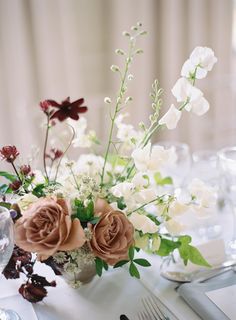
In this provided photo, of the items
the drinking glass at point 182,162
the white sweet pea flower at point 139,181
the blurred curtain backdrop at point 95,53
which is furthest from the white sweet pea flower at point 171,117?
the blurred curtain backdrop at point 95,53

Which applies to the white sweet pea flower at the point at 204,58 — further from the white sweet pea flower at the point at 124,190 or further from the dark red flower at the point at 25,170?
the dark red flower at the point at 25,170

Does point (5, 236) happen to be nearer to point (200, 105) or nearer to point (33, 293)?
point (33, 293)

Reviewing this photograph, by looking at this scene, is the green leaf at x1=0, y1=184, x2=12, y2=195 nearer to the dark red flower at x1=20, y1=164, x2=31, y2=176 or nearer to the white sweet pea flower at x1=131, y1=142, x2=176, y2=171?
the dark red flower at x1=20, y1=164, x2=31, y2=176

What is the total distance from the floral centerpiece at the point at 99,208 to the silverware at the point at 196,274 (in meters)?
0.05

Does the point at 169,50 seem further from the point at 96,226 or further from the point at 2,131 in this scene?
the point at 96,226

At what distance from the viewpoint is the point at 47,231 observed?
0.76 m

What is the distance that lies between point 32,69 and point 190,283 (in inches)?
67.0

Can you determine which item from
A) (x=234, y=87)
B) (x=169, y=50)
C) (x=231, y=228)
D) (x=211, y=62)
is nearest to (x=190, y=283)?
(x=231, y=228)

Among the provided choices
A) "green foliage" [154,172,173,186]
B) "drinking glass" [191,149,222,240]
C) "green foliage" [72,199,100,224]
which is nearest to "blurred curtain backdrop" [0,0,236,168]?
"drinking glass" [191,149,222,240]

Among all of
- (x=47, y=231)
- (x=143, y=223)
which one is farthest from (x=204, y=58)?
(x=47, y=231)

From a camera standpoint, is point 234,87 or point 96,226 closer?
point 96,226

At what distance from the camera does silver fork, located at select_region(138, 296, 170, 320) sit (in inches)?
32.0

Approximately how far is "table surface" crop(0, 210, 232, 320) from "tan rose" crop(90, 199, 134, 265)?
13 centimetres

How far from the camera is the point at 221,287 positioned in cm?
90
